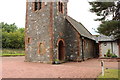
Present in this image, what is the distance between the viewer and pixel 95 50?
27.2 metres

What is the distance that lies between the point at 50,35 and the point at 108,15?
8.78 metres

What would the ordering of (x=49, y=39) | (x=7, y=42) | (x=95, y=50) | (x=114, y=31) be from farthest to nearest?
1. (x=7, y=42)
2. (x=95, y=50)
3. (x=49, y=39)
4. (x=114, y=31)

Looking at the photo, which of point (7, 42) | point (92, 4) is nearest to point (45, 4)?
point (92, 4)

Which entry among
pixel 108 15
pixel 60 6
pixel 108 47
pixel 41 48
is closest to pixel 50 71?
pixel 108 15

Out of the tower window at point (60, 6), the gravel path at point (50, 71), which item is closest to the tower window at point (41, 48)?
the gravel path at point (50, 71)

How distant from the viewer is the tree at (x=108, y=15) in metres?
7.26

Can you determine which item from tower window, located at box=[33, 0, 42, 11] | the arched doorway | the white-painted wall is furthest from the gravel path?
the white-painted wall

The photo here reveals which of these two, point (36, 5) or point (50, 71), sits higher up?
point (36, 5)

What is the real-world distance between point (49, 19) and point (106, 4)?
961cm

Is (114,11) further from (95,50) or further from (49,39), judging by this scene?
(95,50)

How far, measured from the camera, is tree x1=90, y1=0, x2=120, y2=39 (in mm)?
7256

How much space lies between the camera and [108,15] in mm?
8102

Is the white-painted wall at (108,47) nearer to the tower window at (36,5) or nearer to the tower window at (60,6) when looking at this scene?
the tower window at (60,6)

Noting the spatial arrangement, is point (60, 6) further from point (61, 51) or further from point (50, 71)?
point (50, 71)
